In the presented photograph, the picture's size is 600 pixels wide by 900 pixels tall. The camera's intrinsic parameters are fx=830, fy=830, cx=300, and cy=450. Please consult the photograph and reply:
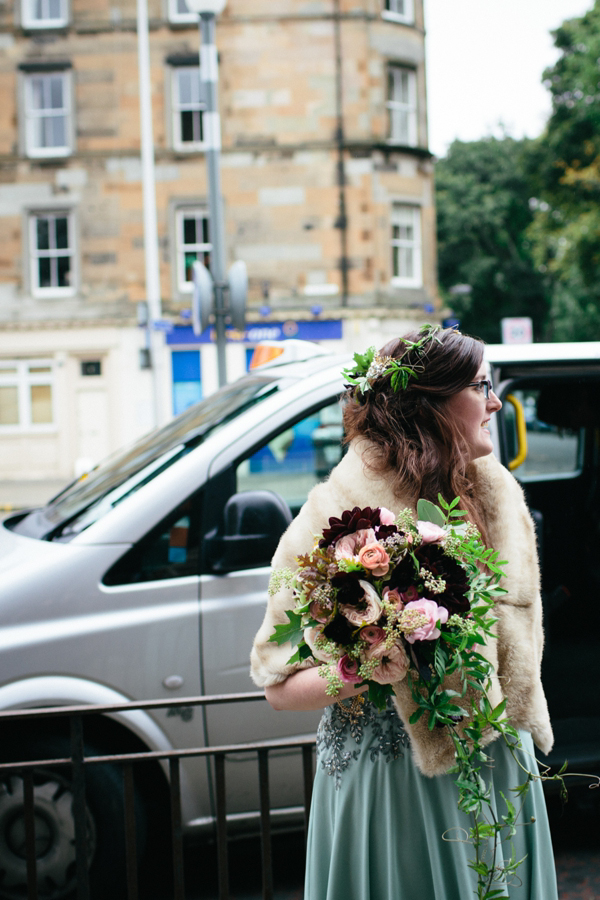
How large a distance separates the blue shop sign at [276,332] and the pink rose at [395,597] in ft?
64.5

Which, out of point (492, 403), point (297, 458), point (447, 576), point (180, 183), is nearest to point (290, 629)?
point (447, 576)

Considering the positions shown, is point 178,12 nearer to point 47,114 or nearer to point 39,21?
point 39,21

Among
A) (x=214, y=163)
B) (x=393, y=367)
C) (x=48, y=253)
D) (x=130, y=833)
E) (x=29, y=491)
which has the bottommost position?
(x=29, y=491)

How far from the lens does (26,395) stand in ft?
69.5

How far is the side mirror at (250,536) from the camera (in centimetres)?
295

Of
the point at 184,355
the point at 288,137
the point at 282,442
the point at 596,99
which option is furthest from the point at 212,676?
the point at 596,99

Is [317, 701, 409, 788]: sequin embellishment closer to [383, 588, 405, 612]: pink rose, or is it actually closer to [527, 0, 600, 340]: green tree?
[383, 588, 405, 612]: pink rose

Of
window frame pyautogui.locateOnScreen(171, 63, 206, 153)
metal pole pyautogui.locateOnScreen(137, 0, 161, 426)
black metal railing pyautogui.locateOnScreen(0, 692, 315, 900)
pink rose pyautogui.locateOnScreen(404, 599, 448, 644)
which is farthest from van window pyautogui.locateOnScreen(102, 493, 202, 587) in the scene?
window frame pyautogui.locateOnScreen(171, 63, 206, 153)

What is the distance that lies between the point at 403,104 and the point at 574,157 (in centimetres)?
524

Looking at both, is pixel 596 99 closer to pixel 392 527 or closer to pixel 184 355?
pixel 184 355

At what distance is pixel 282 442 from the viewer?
11.4ft

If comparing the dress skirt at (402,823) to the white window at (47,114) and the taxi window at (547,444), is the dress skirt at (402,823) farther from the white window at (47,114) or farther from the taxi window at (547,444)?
the white window at (47,114)

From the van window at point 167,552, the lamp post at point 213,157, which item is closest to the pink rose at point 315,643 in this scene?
the van window at point 167,552

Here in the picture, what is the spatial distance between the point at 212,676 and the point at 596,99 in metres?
23.1
